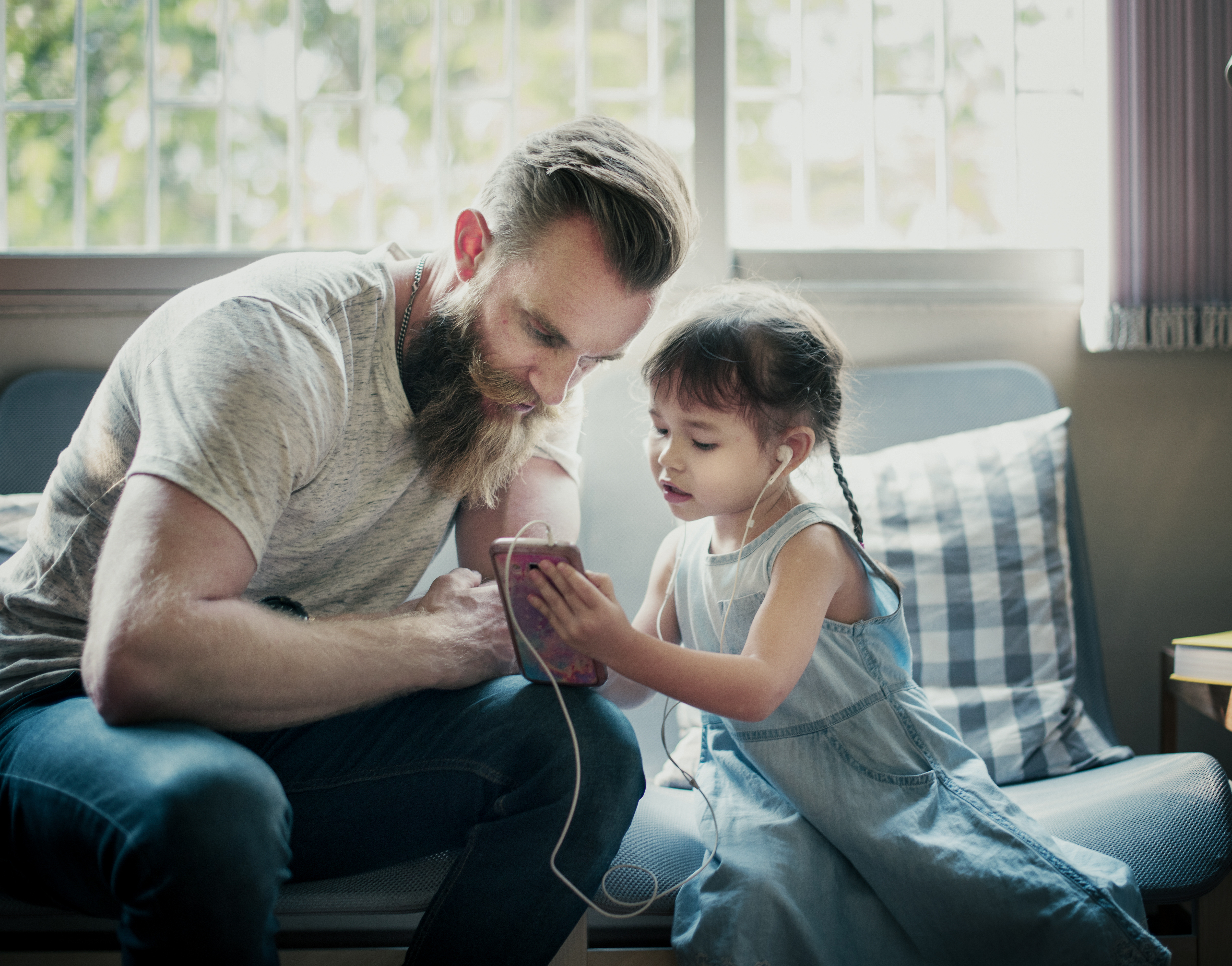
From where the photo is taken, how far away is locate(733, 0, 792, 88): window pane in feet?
7.38

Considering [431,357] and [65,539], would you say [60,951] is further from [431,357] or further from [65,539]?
[431,357]

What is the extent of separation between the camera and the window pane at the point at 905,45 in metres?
2.23

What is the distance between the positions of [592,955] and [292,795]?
1.57ft

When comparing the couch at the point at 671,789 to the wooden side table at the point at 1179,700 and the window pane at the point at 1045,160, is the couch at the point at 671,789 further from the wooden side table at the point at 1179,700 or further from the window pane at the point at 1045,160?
the window pane at the point at 1045,160

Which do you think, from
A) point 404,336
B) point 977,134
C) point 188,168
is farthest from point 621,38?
point 404,336

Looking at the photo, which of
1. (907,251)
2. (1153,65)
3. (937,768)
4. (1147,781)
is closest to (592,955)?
(937,768)

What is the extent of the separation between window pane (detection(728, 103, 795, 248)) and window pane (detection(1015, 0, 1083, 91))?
60cm

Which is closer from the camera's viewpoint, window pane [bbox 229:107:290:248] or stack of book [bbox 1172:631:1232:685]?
stack of book [bbox 1172:631:1232:685]

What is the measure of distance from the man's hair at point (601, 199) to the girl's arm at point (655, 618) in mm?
461

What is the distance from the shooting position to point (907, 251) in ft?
6.91

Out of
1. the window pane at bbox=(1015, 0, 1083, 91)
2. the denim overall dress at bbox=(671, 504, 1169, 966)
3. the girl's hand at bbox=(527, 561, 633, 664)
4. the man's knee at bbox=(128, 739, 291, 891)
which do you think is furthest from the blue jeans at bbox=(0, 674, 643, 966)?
the window pane at bbox=(1015, 0, 1083, 91)

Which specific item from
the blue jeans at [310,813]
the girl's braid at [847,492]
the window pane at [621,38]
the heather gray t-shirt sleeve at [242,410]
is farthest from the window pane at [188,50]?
the girl's braid at [847,492]

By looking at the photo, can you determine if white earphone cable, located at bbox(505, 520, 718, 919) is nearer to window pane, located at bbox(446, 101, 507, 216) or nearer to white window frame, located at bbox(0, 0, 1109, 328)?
white window frame, located at bbox(0, 0, 1109, 328)

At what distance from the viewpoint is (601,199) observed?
3.93ft
